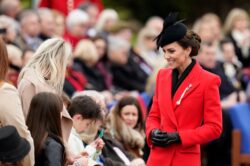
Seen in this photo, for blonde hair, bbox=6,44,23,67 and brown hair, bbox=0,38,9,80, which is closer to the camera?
brown hair, bbox=0,38,9,80

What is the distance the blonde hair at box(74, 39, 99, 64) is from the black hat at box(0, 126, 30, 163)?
255 inches

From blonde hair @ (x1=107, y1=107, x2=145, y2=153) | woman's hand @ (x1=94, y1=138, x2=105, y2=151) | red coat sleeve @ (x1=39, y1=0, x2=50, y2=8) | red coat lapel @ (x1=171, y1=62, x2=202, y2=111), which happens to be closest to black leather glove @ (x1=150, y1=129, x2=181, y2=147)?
red coat lapel @ (x1=171, y1=62, x2=202, y2=111)

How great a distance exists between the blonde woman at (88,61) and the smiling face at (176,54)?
5186mm

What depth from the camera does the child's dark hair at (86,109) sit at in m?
8.34

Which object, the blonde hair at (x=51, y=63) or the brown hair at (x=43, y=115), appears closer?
the brown hair at (x=43, y=115)

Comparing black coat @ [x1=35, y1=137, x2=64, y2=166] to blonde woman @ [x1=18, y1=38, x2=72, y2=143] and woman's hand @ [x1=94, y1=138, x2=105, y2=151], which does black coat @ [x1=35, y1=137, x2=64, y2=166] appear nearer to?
blonde woman @ [x1=18, y1=38, x2=72, y2=143]

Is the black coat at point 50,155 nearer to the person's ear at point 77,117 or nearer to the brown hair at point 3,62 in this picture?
the brown hair at point 3,62

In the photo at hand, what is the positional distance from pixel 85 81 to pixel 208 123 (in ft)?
16.3

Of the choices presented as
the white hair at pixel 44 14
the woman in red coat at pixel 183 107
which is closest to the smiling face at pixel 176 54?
the woman in red coat at pixel 183 107

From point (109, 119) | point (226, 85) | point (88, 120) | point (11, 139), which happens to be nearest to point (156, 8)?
point (226, 85)

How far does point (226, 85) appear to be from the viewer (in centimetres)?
1382

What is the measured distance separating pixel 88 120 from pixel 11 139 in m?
2.04

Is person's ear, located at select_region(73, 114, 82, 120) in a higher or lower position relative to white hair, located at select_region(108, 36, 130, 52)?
higher

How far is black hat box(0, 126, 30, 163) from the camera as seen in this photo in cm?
639
